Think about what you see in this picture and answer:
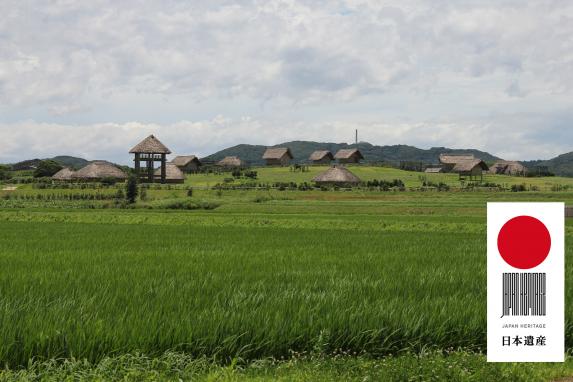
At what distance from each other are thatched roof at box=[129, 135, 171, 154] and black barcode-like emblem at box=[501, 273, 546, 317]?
325 ft

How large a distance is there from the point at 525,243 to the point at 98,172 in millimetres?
102504

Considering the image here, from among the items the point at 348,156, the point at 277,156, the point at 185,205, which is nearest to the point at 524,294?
the point at 185,205

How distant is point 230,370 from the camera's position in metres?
6.68

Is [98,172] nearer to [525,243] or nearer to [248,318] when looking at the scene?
[248,318]

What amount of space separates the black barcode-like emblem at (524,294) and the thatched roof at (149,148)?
99112 millimetres

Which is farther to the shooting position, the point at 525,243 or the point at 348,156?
the point at 348,156

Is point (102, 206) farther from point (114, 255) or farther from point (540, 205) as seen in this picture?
point (540, 205)

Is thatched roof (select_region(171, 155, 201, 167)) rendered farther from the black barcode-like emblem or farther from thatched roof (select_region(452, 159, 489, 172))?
the black barcode-like emblem

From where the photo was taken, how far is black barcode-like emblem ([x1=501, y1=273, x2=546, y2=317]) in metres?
5.17

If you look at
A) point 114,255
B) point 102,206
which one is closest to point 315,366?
point 114,255

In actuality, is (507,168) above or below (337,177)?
above

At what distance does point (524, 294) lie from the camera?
523cm

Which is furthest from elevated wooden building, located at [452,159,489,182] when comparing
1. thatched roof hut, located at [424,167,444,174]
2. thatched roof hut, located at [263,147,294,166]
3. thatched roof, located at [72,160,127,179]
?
thatched roof, located at [72,160,127,179]

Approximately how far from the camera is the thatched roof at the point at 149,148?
101 metres
